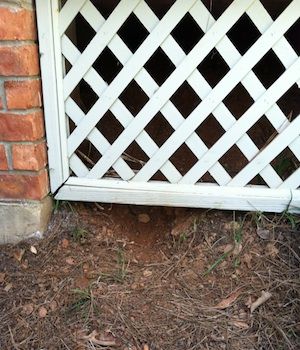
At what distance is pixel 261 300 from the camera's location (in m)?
1.28

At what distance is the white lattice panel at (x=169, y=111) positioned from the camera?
1257 mm

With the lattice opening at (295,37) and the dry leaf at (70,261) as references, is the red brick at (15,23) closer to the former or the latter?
the dry leaf at (70,261)

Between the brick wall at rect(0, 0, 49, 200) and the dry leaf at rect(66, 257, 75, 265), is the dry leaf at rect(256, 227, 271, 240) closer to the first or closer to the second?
the dry leaf at rect(66, 257, 75, 265)

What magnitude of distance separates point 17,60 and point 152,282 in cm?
86

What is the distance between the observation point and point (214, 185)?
1.50 metres

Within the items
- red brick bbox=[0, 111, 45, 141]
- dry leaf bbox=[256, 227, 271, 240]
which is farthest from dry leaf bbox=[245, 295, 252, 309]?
red brick bbox=[0, 111, 45, 141]

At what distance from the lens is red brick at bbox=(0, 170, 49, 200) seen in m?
1.40

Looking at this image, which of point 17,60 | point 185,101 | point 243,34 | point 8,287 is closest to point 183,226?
point 8,287

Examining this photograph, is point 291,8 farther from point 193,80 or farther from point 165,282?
point 165,282

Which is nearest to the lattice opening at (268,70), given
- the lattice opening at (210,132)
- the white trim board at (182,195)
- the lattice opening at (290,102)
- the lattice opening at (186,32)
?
the lattice opening at (290,102)

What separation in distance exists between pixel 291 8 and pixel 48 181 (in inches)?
40.6

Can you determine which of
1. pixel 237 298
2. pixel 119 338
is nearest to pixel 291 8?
pixel 237 298

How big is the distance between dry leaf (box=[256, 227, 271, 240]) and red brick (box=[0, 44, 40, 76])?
0.98 meters

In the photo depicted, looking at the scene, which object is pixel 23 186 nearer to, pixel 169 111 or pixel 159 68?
pixel 169 111
